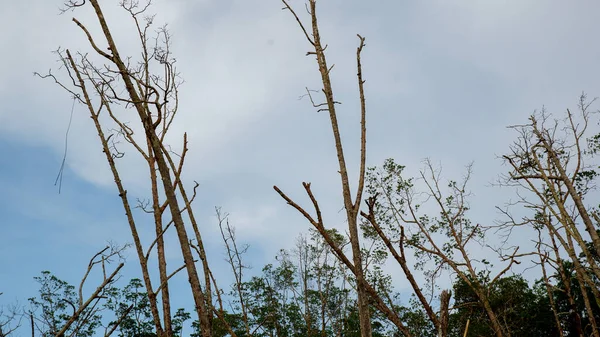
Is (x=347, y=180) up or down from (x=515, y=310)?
down

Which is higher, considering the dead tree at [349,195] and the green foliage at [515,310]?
the green foliage at [515,310]

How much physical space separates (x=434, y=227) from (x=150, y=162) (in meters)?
13.0

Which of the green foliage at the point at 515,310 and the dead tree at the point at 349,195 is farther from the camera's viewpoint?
the green foliage at the point at 515,310

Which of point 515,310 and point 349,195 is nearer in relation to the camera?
point 349,195

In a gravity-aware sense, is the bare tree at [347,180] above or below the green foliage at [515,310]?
below

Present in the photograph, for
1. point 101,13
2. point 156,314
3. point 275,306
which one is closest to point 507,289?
point 275,306

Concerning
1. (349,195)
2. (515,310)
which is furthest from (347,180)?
(515,310)

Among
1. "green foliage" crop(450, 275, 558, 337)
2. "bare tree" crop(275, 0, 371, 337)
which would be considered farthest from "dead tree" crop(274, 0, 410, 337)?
"green foliage" crop(450, 275, 558, 337)

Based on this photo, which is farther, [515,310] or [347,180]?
[515,310]

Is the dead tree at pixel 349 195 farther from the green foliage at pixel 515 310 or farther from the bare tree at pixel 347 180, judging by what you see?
the green foliage at pixel 515 310

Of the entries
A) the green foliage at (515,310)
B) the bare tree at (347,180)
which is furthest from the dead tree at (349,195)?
the green foliage at (515,310)

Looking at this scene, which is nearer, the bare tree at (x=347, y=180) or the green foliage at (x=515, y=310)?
the bare tree at (x=347, y=180)

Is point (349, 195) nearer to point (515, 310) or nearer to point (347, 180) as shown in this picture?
point (347, 180)

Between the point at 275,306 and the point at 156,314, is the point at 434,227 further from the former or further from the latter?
the point at 275,306
